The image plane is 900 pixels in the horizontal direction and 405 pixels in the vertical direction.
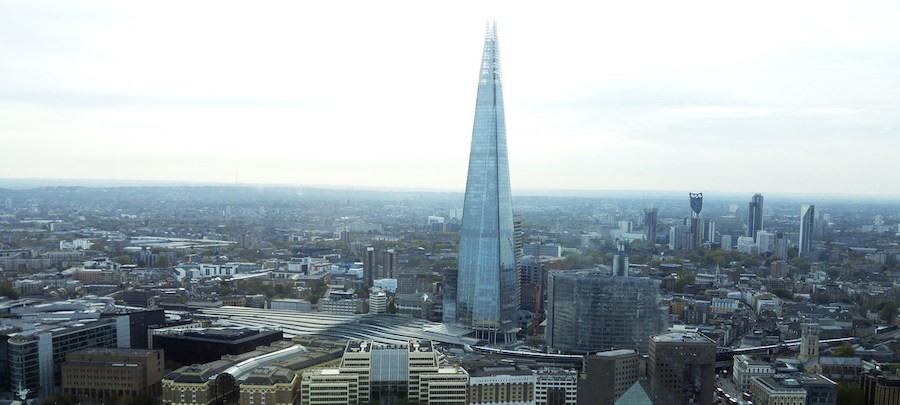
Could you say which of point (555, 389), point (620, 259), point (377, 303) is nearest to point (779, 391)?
point (555, 389)

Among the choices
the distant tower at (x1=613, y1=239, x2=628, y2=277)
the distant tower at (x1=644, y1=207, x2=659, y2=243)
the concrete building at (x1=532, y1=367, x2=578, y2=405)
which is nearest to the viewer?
the concrete building at (x1=532, y1=367, x2=578, y2=405)

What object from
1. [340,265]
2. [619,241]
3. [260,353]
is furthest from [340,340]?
[340,265]

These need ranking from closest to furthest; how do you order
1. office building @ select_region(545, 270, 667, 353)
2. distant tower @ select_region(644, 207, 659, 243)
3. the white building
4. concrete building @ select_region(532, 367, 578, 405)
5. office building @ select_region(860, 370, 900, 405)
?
1. office building @ select_region(860, 370, 900, 405)
2. concrete building @ select_region(532, 367, 578, 405)
3. office building @ select_region(545, 270, 667, 353)
4. the white building
5. distant tower @ select_region(644, 207, 659, 243)

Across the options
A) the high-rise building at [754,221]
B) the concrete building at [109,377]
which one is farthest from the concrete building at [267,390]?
the high-rise building at [754,221]

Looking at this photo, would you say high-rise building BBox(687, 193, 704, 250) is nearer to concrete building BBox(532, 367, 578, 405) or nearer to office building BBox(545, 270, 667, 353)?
office building BBox(545, 270, 667, 353)

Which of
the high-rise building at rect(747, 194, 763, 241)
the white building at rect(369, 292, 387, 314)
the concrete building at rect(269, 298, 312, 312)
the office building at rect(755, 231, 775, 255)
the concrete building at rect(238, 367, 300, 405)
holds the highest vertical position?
the high-rise building at rect(747, 194, 763, 241)

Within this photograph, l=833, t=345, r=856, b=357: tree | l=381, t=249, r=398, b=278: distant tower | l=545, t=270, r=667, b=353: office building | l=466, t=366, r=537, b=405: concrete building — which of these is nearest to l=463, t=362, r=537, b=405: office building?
l=466, t=366, r=537, b=405: concrete building

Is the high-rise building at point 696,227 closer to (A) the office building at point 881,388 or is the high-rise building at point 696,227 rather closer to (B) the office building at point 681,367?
(A) the office building at point 881,388
